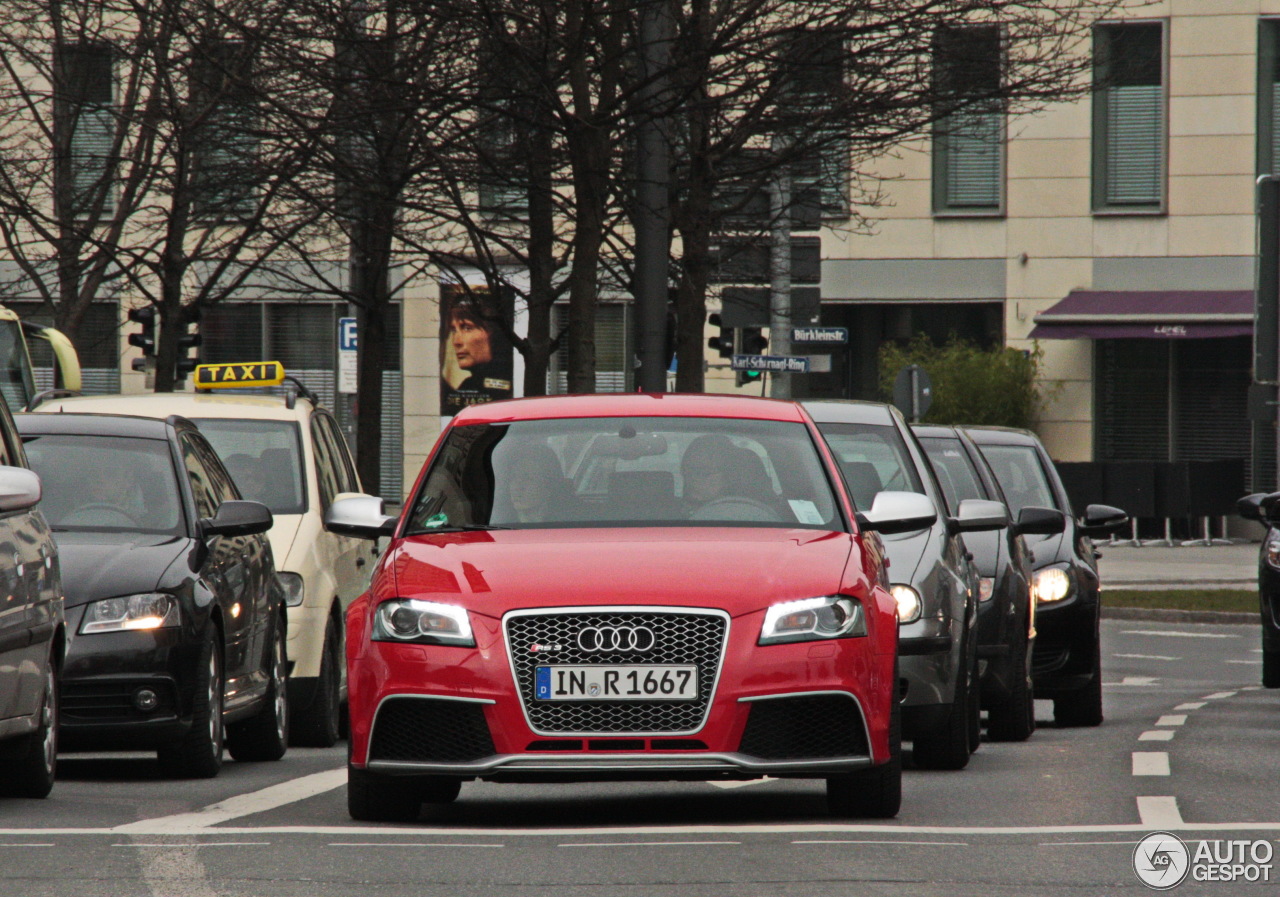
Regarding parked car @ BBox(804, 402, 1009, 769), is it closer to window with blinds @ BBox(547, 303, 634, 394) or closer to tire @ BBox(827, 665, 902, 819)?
tire @ BBox(827, 665, 902, 819)

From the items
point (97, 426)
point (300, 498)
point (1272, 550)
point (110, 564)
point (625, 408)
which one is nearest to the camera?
point (625, 408)

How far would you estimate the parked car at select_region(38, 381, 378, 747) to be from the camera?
12.8 metres

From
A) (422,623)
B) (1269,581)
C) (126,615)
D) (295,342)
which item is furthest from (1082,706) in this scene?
(295,342)

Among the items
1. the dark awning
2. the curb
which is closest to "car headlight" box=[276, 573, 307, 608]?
the curb

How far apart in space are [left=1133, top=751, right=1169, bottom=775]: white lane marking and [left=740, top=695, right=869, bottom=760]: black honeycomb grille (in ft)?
9.73

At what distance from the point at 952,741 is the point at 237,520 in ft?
10.4

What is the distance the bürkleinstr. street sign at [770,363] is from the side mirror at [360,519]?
19.4m

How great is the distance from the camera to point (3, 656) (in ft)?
28.0

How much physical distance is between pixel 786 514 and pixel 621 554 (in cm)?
91

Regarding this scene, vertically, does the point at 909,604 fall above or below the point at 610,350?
below

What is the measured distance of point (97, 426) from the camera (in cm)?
1154

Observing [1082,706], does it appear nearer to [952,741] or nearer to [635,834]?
[952,741]

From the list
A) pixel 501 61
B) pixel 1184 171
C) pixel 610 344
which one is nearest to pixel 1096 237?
pixel 1184 171

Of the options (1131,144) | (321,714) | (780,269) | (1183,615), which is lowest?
(1183,615)
